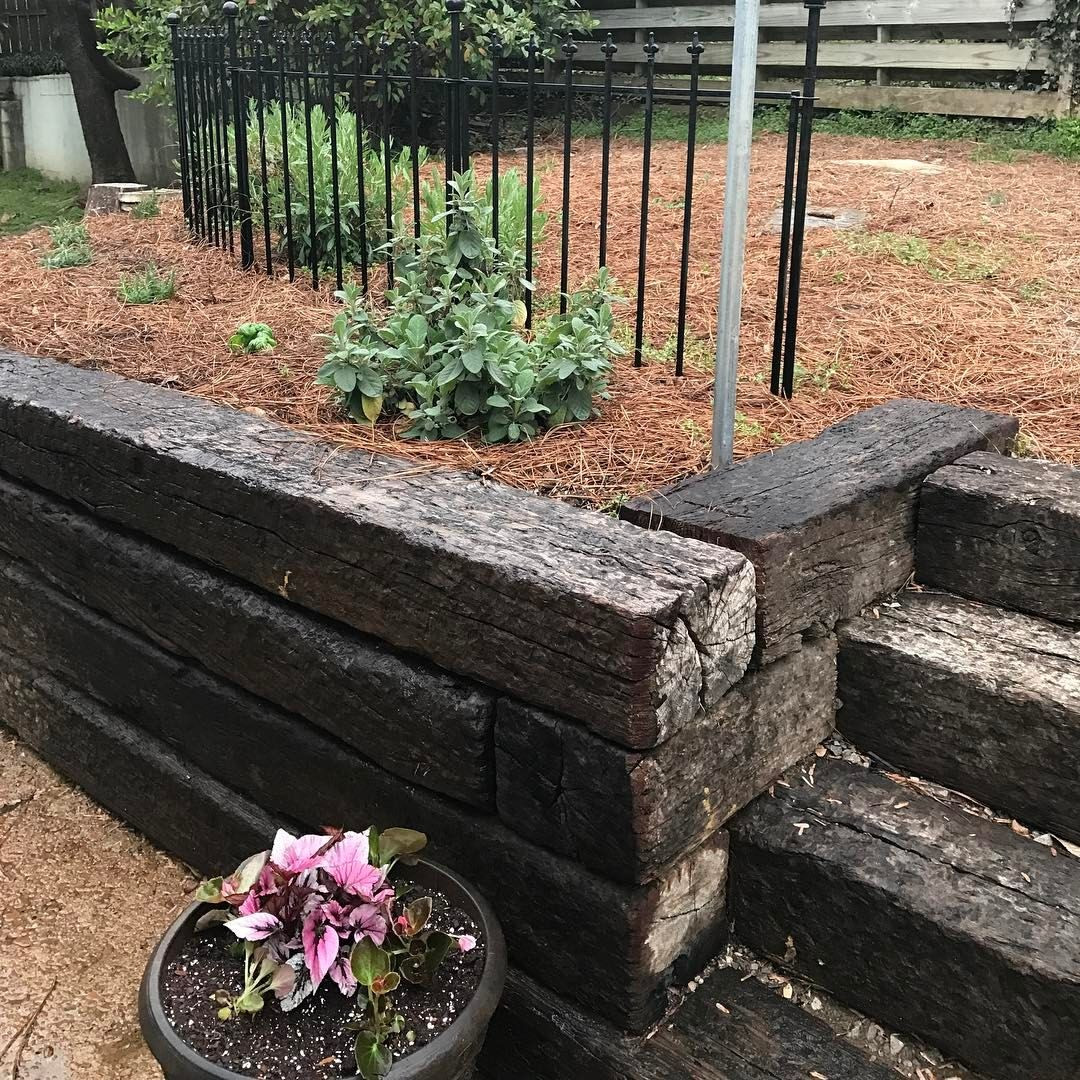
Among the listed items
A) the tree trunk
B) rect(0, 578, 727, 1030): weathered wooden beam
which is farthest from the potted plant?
the tree trunk

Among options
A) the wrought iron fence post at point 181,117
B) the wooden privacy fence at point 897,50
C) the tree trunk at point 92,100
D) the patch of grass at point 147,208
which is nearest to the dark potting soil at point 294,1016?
the wrought iron fence post at point 181,117

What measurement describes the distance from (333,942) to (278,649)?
0.82 m

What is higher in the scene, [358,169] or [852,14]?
[852,14]

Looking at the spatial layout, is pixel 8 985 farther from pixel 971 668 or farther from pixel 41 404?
pixel 971 668

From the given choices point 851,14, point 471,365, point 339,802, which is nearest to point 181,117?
point 471,365

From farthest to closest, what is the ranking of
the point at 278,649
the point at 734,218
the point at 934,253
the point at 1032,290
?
1. the point at 934,253
2. the point at 1032,290
3. the point at 278,649
4. the point at 734,218

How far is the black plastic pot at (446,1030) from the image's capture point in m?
1.86

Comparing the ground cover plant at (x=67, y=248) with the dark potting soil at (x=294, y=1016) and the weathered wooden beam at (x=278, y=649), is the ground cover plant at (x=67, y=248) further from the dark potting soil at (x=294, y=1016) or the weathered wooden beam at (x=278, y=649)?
the dark potting soil at (x=294, y=1016)

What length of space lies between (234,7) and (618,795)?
4.22 m

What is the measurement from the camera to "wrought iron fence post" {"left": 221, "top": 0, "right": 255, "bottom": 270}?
16.2 ft

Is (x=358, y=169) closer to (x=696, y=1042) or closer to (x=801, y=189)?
(x=801, y=189)

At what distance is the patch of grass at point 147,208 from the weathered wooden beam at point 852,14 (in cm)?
508

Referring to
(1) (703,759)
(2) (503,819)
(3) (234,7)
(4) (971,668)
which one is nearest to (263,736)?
(2) (503,819)

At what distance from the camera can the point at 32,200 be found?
1140 centimetres
